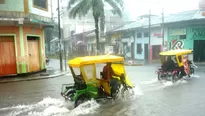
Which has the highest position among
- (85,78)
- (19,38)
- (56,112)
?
(19,38)

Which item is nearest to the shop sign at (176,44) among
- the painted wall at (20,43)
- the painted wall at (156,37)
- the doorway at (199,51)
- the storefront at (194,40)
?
the storefront at (194,40)

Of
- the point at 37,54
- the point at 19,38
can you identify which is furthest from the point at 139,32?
the point at 19,38

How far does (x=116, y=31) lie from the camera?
114 ft

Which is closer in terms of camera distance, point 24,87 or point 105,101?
point 105,101

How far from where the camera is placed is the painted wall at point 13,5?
15297 mm

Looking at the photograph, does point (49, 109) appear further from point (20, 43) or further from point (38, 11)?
point (38, 11)

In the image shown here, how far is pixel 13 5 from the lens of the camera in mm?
15562

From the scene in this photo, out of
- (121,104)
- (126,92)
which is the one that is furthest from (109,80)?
(126,92)

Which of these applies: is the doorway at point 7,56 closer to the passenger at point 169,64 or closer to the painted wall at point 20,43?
the painted wall at point 20,43

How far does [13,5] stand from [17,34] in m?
2.02

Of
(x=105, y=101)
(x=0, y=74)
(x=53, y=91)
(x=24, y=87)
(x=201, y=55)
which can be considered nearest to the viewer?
(x=105, y=101)

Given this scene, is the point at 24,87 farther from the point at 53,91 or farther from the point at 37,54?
the point at 37,54

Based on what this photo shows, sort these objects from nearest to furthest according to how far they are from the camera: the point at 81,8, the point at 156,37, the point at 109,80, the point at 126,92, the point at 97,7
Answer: the point at 109,80, the point at 126,92, the point at 97,7, the point at 81,8, the point at 156,37

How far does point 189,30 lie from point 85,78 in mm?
18269
